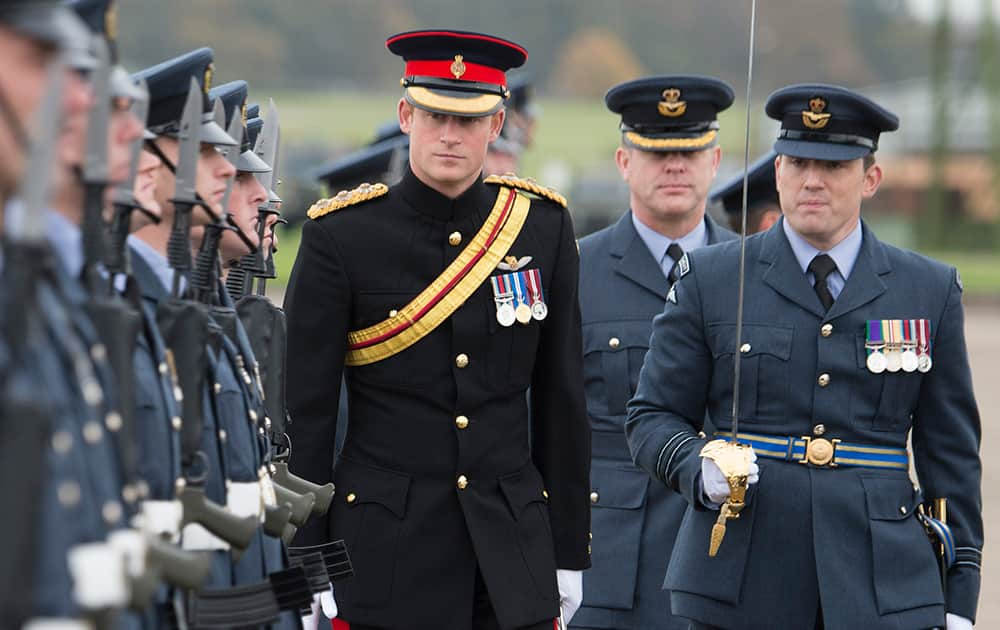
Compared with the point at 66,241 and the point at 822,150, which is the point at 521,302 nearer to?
the point at 822,150

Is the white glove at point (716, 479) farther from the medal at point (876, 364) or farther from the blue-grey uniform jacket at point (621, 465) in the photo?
the blue-grey uniform jacket at point (621, 465)

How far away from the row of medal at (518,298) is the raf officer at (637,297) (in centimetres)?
116

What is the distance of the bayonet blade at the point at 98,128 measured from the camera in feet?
10.0

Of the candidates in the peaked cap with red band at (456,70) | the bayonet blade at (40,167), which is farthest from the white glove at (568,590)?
the bayonet blade at (40,167)

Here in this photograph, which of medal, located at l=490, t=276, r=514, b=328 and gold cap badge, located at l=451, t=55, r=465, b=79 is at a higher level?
gold cap badge, located at l=451, t=55, r=465, b=79

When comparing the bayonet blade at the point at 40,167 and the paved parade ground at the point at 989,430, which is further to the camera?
the paved parade ground at the point at 989,430

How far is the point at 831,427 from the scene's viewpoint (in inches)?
197

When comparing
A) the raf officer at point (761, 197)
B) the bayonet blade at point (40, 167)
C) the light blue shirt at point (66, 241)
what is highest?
the raf officer at point (761, 197)

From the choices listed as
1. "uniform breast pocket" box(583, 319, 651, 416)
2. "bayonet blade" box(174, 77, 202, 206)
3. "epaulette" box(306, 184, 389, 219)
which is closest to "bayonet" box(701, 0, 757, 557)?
"epaulette" box(306, 184, 389, 219)

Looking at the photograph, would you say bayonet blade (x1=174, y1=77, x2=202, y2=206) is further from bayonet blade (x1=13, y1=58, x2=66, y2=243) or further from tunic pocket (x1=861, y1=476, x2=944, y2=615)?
tunic pocket (x1=861, y1=476, x2=944, y2=615)

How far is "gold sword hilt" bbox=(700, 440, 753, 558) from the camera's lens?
4.83 metres

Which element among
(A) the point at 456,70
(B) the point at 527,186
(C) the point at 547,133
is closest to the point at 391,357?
(B) the point at 527,186

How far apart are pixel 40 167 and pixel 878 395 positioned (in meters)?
2.88

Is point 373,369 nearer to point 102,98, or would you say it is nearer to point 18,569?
point 102,98
